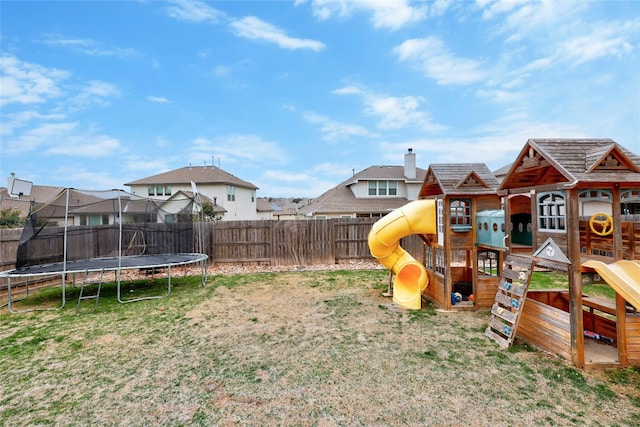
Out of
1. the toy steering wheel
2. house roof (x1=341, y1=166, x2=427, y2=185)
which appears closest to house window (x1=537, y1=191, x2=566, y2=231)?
the toy steering wheel

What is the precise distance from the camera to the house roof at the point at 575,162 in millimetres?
3957

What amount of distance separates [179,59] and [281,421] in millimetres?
15878

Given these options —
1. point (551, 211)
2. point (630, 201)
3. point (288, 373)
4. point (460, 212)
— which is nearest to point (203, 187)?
point (460, 212)

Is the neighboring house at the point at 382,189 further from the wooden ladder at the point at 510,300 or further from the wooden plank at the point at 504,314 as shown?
the wooden plank at the point at 504,314

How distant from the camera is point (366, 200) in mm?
20516

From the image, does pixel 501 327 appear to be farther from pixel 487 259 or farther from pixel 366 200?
pixel 366 200

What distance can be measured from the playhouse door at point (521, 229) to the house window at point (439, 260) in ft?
4.87

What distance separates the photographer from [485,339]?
480 centimetres

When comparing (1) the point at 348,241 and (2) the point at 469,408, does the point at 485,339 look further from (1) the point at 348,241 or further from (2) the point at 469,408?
(1) the point at 348,241

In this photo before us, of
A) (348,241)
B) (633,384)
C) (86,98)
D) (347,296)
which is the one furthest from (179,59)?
(633,384)

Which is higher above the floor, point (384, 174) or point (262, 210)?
point (384, 174)

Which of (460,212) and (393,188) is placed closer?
(460,212)

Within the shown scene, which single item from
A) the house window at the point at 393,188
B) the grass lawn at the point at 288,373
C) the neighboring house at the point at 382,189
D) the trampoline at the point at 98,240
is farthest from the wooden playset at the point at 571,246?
the house window at the point at 393,188

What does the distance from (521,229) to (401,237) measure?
2335 millimetres
